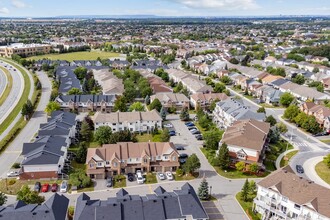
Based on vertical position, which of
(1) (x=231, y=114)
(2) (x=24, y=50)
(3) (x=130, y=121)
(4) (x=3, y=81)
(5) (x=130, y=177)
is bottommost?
(5) (x=130, y=177)

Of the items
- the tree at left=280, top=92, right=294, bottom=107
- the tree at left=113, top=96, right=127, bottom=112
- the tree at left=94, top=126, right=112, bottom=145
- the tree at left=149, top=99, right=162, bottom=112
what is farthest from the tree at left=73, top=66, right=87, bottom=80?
the tree at left=280, top=92, right=294, bottom=107

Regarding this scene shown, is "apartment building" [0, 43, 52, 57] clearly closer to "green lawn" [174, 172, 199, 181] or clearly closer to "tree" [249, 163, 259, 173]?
"green lawn" [174, 172, 199, 181]

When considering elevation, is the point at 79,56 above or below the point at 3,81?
above

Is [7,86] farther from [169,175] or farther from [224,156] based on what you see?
[224,156]

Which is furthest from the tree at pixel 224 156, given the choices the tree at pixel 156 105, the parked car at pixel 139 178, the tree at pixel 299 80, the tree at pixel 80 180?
the tree at pixel 299 80

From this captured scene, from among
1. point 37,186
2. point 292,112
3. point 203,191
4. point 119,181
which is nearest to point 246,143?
point 203,191

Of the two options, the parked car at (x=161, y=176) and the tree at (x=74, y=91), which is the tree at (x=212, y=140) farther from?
the tree at (x=74, y=91)
